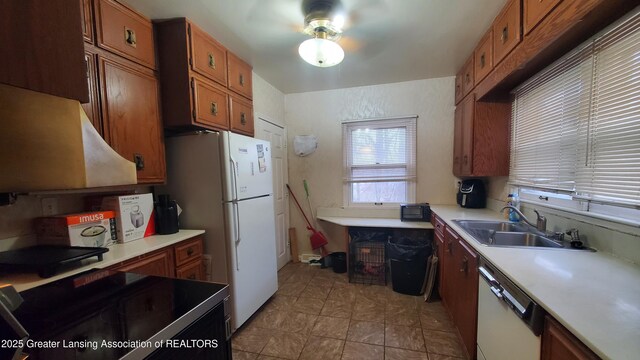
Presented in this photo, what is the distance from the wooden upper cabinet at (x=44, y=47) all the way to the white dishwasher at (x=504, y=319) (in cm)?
158

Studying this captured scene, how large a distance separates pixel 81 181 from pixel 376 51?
90.6 inches

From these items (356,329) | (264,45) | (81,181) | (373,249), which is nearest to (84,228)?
(81,181)

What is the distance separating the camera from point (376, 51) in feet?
7.33

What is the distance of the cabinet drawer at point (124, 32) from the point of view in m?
1.44

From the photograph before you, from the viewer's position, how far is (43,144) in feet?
2.00

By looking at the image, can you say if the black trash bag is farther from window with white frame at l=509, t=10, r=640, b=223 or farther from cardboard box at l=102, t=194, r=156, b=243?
cardboard box at l=102, t=194, r=156, b=243

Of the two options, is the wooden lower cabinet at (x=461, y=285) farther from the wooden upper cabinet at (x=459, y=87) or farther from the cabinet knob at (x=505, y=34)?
the wooden upper cabinet at (x=459, y=87)

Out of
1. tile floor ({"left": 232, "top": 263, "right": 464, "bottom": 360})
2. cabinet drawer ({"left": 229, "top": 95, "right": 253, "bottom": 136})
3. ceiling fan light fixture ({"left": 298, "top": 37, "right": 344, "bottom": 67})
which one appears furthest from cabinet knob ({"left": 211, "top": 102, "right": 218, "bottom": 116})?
tile floor ({"left": 232, "top": 263, "right": 464, "bottom": 360})

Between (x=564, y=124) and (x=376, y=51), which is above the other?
(x=376, y=51)

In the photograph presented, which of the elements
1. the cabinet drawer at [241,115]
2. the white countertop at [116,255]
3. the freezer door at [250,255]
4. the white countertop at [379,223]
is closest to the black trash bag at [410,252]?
the white countertop at [379,223]

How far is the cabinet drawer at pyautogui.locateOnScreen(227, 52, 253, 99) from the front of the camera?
2270mm

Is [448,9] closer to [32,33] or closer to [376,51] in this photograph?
[376,51]

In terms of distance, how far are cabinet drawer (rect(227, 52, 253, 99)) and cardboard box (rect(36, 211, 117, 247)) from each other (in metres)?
1.47

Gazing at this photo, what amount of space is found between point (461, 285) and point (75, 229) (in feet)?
8.05
